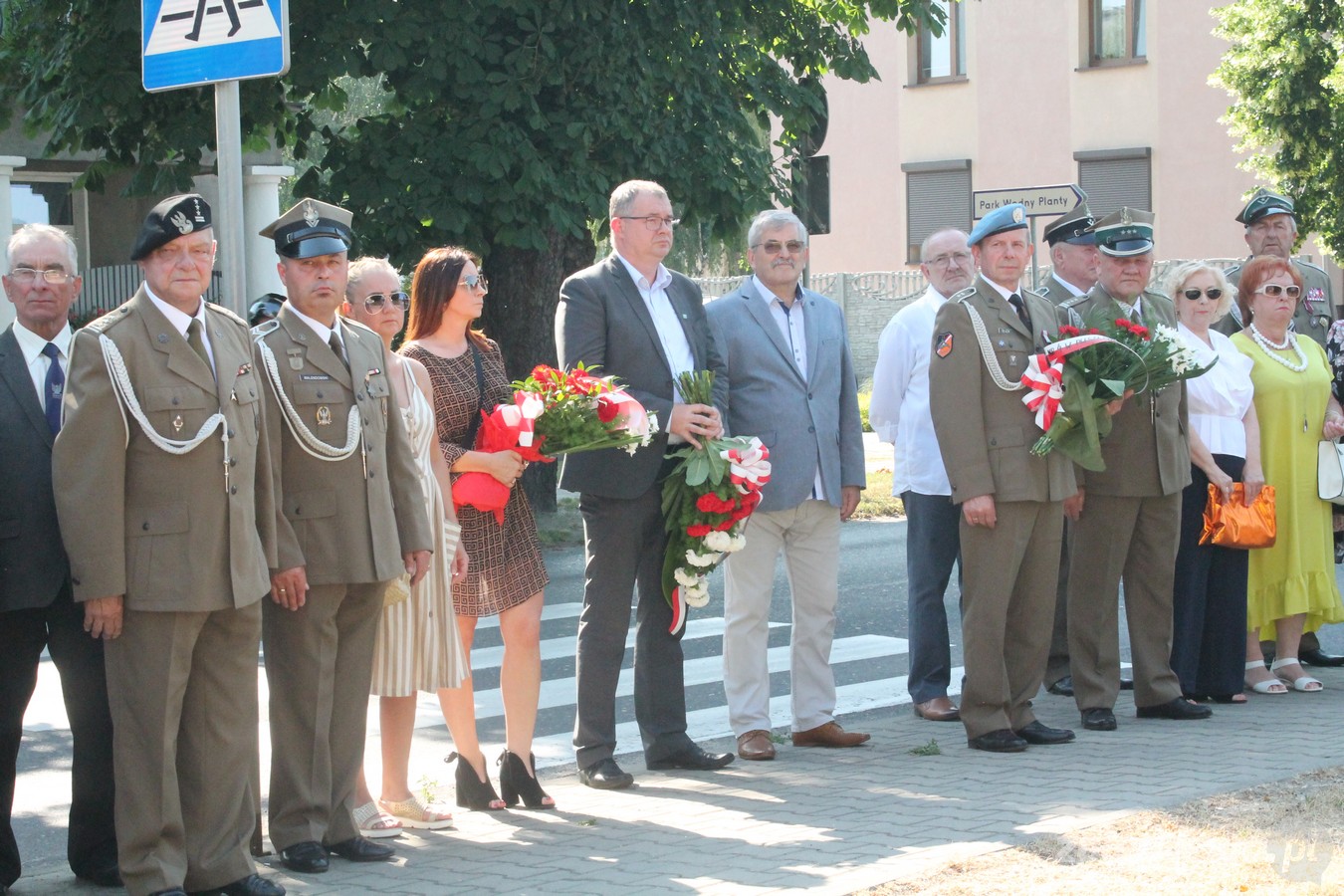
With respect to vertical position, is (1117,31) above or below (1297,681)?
above

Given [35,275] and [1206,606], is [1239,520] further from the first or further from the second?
[35,275]

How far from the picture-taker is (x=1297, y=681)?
874cm

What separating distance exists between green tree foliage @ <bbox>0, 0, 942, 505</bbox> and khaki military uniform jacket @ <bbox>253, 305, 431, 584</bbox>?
324 inches

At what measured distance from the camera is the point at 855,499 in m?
7.75

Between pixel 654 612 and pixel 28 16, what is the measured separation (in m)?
Result: 10.6

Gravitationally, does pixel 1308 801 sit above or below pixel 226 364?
below

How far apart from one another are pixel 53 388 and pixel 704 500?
8.48 ft

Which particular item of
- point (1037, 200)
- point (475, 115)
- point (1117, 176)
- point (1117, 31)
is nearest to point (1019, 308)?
point (475, 115)

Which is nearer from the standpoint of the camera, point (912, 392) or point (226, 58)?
point (226, 58)

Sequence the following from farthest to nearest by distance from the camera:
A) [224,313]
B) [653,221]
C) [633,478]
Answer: [653,221] → [633,478] → [224,313]

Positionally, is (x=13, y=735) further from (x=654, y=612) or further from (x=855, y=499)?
(x=855, y=499)

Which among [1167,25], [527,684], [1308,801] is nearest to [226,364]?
[527,684]

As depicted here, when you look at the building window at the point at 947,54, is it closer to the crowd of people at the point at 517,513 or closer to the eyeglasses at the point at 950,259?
the crowd of people at the point at 517,513

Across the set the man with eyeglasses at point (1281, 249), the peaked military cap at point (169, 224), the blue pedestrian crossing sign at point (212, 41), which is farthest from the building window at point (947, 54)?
the peaked military cap at point (169, 224)
